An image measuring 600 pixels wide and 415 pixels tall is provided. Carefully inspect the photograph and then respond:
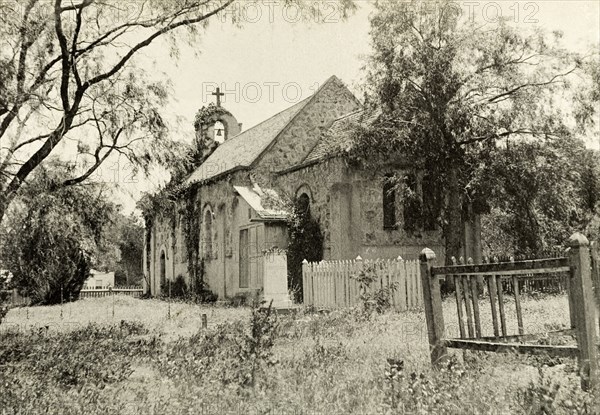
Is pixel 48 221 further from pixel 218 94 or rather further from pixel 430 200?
pixel 218 94

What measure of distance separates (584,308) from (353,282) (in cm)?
1148

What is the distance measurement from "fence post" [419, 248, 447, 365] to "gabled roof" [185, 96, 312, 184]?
689 inches

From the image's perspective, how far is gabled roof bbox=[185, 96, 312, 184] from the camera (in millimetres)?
24734

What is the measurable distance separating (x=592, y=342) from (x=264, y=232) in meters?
16.9

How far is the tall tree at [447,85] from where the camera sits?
18172 millimetres

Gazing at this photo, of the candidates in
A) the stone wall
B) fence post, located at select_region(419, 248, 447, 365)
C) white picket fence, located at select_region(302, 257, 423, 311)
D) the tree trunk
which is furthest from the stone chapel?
fence post, located at select_region(419, 248, 447, 365)

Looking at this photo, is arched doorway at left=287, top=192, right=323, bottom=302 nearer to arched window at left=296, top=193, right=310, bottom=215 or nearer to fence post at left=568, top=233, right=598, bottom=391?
arched window at left=296, top=193, right=310, bottom=215

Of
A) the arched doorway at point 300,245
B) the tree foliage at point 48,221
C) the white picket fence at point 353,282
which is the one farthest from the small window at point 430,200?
the tree foliage at point 48,221

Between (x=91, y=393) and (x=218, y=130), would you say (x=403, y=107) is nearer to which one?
(x=91, y=393)

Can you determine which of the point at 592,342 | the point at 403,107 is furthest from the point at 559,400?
the point at 403,107

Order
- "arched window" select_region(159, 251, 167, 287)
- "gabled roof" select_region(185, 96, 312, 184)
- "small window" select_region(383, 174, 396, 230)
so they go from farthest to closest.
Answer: "arched window" select_region(159, 251, 167, 287)
"gabled roof" select_region(185, 96, 312, 184)
"small window" select_region(383, 174, 396, 230)

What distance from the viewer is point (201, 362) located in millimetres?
7281

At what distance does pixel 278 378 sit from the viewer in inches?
261

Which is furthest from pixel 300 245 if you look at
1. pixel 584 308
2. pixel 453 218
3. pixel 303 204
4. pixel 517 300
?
pixel 584 308
